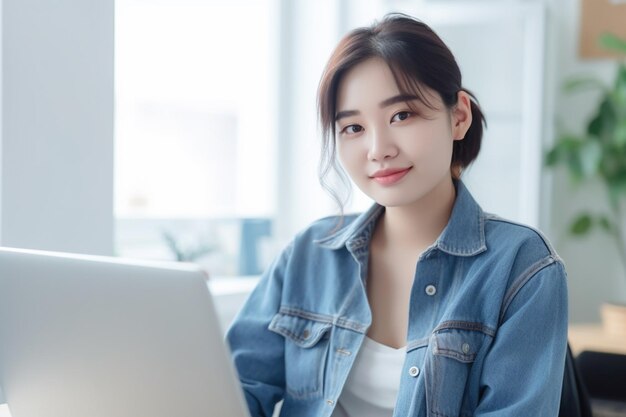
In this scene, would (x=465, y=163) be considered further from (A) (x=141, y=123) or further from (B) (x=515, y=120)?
(B) (x=515, y=120)

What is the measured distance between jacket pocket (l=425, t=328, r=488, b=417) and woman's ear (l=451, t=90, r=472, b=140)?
318mm

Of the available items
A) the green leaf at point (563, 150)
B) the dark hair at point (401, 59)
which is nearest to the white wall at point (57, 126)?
the dark hair at point (401, 59)

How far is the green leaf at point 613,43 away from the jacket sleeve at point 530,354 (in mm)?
1791

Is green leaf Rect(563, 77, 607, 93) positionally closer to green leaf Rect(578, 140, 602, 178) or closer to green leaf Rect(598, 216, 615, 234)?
Result: green leaf Rect(578, 140, 602, 178)

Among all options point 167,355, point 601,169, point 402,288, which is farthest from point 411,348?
point 601,169

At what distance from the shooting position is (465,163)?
1265 mm

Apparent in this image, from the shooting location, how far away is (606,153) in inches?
106

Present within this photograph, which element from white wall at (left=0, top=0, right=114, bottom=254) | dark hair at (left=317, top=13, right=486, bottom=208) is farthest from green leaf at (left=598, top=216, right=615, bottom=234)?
white wall at (left=0, top=0, right=114, bottom=254)

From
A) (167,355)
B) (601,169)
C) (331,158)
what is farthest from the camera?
(601,169)

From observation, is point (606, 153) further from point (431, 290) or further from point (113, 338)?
point (113, 338)

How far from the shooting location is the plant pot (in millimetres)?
2436

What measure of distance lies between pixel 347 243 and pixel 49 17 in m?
0.68

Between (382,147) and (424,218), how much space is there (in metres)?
0.17

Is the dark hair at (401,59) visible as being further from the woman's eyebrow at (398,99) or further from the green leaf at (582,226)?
the green leaf at (582,226)
